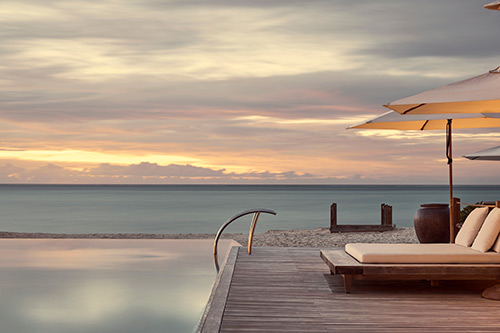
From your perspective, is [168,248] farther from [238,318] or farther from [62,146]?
[62,146]

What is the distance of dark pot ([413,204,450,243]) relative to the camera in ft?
30.4

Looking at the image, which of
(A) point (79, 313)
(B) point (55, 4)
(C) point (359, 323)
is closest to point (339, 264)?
(C) point (359, 323)

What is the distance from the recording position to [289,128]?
92.8 ft

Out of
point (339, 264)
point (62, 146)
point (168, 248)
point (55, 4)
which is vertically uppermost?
point (55, 4)

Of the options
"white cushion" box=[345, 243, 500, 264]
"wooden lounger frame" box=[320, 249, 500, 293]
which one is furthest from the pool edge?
"white cushion" box=[345, 243, 500, 264]

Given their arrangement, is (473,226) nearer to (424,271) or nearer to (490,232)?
(490,232)

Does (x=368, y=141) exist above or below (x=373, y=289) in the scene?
above

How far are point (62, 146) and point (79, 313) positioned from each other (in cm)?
2222

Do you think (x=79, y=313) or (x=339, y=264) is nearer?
(x=339, y=264)

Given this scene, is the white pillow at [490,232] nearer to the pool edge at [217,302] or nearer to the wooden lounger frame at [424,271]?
the wooden lounger frame at [424,271]

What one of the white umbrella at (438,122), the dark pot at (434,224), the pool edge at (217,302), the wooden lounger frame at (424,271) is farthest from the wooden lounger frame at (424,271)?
the dark pot at (434,224)

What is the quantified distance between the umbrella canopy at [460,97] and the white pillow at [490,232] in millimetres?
1059

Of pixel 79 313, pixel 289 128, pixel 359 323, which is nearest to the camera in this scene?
pixel 359 323

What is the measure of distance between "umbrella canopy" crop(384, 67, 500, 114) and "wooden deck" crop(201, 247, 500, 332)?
1.76 m
